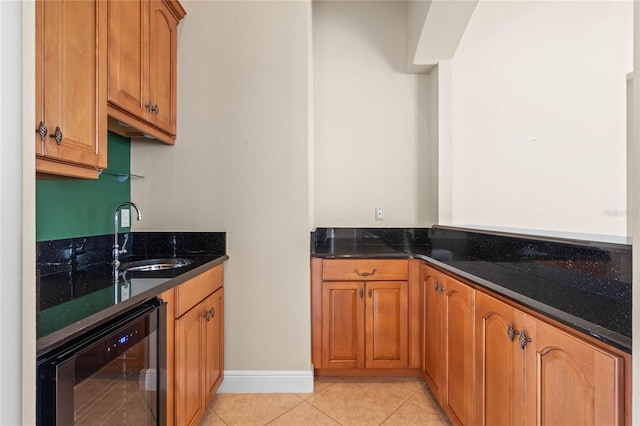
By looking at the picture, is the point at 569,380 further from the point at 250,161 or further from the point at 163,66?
the point at 163,66

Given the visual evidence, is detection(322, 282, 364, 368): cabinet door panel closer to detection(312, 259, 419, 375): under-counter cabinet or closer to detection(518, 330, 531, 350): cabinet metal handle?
detection(312, 259, 419, 375): under-counter cabinet

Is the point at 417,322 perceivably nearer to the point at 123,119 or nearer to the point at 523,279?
the point at 523,279

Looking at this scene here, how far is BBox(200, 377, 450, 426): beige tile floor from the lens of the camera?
1761 mm

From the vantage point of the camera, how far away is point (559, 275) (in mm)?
1271

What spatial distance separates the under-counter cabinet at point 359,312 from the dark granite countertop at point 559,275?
1.06 feet

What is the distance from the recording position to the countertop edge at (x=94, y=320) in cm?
71

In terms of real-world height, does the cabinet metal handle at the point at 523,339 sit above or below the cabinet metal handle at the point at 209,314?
above

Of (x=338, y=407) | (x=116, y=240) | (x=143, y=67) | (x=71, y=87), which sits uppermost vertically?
(x=143, y=67)

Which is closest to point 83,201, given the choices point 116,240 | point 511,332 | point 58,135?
point 116,240

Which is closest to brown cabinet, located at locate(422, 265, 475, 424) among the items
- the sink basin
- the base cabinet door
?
the base cabinet door

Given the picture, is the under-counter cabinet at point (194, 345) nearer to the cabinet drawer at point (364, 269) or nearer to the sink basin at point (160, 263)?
the sink basin at point (160, 263)

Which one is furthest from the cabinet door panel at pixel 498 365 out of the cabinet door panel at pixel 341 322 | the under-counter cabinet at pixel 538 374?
the cabinet door panel at pixel 341 322

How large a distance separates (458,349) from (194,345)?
4.09ft

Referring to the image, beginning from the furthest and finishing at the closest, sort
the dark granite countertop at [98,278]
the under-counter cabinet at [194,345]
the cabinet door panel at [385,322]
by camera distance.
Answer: the cabinet door panel at [385,322]
the under-counter cabinet at [194,345]
the dark granite countertop at [98,278]
